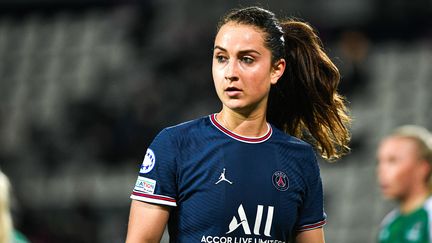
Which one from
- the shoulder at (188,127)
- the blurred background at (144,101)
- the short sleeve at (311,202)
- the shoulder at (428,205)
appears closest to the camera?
the shoulder at (188,127)

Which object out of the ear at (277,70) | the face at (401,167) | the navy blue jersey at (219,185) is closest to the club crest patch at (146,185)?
the navy blue jersey at (219,185)

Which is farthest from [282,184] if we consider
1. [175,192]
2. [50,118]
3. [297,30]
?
[50,118]

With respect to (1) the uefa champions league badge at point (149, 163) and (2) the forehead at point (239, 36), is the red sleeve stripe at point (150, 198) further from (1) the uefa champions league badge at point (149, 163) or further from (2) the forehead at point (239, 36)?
(2) the forehead at point (239, 36)

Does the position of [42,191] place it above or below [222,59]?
below

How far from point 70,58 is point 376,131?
4.87m

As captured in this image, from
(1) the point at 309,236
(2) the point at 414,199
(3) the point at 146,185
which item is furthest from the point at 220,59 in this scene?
(2) the point at 414,199

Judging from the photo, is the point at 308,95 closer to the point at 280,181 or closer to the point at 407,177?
the point at 280,181

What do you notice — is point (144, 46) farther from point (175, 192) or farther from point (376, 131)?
point (175, 192)

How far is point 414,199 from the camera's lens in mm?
5137

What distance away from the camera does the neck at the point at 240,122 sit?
10.1 feet

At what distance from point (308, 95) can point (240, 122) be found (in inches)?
15.1

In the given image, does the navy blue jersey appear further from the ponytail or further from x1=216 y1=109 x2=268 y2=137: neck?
the ponytail

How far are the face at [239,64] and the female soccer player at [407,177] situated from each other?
7.38 feet

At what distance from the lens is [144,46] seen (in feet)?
41.7
